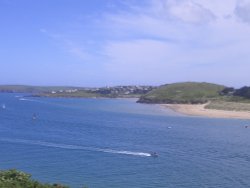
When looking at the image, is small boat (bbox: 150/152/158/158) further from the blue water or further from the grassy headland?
the grassy headland

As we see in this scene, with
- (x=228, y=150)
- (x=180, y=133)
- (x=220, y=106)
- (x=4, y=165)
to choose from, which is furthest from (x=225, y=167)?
(x=220, y=106)

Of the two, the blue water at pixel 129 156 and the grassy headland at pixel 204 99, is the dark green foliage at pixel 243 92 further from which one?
the blue water at pixel 129 156

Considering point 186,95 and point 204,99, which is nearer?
point 204,99

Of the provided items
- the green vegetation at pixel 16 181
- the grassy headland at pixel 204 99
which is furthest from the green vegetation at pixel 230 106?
the green vegetation at pixel 16 181

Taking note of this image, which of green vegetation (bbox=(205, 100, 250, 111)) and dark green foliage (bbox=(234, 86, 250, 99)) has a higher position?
dark green foliage (bbox=(234, 86, 250, 99))

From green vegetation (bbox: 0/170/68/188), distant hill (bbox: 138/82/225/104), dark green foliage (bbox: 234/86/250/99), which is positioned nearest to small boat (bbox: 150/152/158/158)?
green vegetation (bbox: 0/170/68/188)

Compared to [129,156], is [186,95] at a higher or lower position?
higher

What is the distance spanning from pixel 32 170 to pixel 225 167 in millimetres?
18226

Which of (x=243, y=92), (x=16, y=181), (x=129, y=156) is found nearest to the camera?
(x=16, y=181)

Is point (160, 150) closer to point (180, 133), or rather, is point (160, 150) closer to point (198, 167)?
point (198, 167)

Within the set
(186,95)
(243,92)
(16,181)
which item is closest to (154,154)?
(16,181)

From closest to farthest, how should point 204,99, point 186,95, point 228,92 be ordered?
point 204,99 < point 228,92 < point 186,95

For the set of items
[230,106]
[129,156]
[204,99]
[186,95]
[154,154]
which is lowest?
[129,156]

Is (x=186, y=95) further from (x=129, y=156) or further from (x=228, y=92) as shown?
(x=129, y=156)
